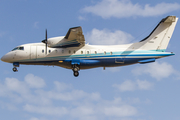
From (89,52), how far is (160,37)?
6144 millimetres

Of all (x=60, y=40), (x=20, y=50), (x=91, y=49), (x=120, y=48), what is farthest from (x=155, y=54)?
(x=20, y=50)

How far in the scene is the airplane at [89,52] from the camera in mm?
22000

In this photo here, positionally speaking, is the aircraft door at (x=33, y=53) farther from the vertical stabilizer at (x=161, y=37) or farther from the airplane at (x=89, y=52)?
the vertical stabilizer at (x=161, y=37)

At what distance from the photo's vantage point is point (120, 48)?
22.3 metres

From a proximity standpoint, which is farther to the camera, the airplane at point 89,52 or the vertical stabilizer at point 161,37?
the vertical stabilizer at point 161,37

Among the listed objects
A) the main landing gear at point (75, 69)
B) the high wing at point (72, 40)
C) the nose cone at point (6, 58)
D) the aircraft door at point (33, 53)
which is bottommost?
the main landing gear at point (75, 69)

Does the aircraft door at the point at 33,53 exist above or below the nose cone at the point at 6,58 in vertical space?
above

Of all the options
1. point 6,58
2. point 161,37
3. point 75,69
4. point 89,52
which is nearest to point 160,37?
point 161,37

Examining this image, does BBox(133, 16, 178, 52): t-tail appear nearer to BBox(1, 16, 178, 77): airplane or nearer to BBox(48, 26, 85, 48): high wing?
BBox(1, 16, 178, 77): airplane

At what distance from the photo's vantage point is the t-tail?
73.8 ft

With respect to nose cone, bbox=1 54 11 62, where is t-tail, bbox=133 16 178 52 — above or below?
above

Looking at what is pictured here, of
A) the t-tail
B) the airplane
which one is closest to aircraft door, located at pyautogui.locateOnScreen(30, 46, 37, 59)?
the airplane

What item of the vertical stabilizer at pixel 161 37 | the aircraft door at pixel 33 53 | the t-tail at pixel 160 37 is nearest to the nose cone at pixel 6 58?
the aircraft door at pixel 33 53

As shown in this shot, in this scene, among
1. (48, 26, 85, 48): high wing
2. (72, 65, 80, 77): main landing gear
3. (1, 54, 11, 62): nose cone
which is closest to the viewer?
(48, 26, 85, 48): high wing
